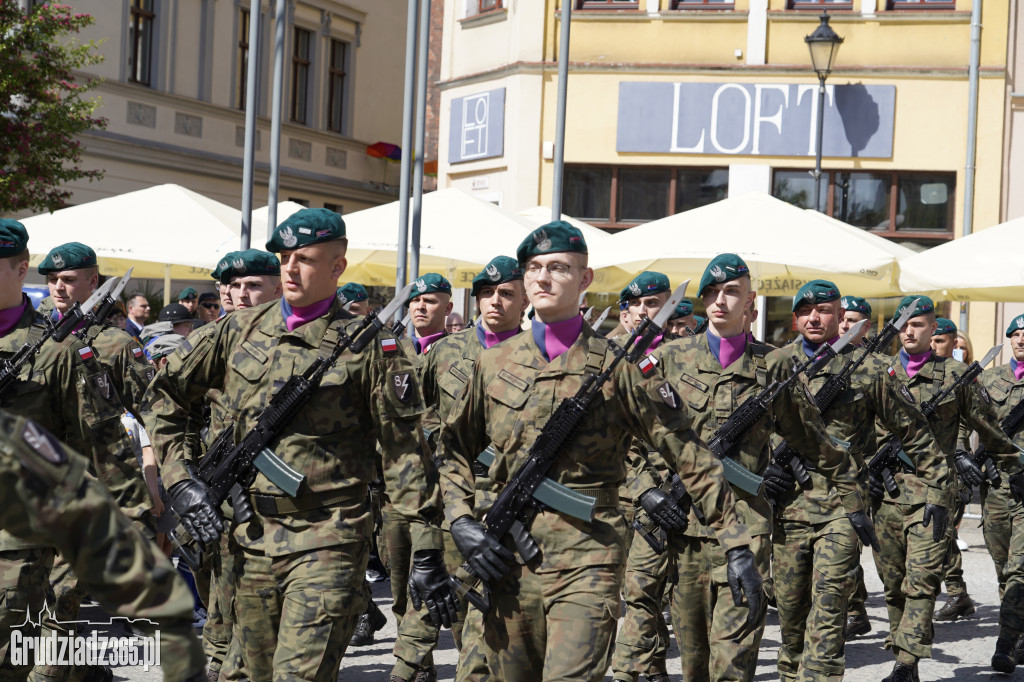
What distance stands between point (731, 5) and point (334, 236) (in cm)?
1617

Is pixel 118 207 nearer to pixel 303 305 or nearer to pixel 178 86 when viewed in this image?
pixel 303 305

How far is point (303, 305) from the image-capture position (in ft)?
16.6

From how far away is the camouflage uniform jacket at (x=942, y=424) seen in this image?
8469 millimetres

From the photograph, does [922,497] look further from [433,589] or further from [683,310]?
[433,589]

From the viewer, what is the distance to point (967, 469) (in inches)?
365

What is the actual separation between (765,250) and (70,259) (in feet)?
20.6

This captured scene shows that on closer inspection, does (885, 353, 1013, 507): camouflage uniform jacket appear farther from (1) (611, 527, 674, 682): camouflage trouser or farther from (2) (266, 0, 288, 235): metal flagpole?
(2) (266, 0, 288, 235): metal flagpole

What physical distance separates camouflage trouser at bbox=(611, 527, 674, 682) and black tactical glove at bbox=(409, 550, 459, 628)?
2.43 metres

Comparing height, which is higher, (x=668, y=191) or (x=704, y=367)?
(x=668, y=191)

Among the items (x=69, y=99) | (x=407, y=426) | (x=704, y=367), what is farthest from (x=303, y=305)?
(x=69, y=99)

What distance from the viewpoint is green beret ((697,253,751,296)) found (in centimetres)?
643

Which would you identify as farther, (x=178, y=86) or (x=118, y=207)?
(x=178, y=86)

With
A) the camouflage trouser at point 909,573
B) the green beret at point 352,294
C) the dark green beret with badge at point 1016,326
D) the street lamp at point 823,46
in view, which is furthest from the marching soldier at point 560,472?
the street lamp at point 823,46

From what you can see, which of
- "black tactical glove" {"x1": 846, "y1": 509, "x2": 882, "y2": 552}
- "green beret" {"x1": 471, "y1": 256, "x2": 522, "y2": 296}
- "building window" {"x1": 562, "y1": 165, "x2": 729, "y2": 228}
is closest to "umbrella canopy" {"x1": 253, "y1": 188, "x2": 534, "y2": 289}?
"green beret" {"x1": 471, "y1": 256, "x2": 522, "y2": 296}
